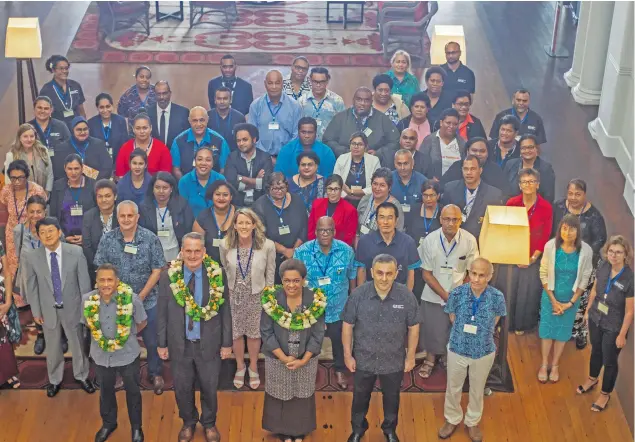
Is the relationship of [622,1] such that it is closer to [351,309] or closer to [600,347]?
[600,347]

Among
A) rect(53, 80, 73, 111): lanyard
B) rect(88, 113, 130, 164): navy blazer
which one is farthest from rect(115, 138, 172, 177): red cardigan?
rect(53, 80, 73, 111): lanyard

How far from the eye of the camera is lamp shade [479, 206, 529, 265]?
789 centimetres

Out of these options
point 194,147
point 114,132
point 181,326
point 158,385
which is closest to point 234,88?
point 114,132

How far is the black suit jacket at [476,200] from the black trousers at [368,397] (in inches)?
73.4

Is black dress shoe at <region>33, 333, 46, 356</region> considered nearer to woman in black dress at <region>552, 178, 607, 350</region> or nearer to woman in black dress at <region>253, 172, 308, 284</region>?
woman in black dress at <region>253, 172, 308, 284</region>

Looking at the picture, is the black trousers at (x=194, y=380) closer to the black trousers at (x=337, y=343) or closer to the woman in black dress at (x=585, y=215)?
the black trousers at (x=337, y=343)

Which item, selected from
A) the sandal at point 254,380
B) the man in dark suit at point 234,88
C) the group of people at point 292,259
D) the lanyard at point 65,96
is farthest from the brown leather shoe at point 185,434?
the lanyard at point 65,96

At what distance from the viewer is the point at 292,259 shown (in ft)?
23.8

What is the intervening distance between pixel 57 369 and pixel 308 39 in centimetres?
1032

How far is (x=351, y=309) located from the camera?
23.9 ft

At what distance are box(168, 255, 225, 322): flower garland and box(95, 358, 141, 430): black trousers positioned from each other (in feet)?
2.09

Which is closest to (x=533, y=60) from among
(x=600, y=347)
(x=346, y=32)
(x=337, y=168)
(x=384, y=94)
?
(x=346, y=32)

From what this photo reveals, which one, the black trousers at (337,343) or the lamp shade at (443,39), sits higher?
the lamp shade at (443,39)

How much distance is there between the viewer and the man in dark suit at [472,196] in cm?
879
